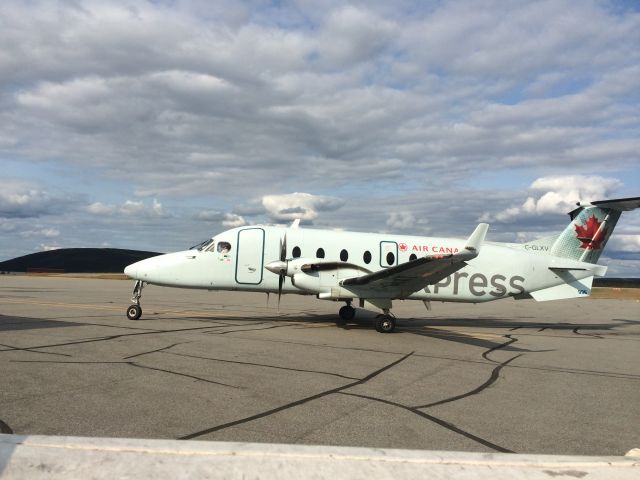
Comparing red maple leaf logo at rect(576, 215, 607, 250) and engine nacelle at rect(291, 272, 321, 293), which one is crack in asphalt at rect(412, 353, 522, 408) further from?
red maple leaf logo at rect(576, 215, 607, 250)

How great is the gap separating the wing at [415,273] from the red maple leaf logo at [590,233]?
7.01m

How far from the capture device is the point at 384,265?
649 inches

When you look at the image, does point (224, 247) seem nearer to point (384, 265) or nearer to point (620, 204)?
point (384, 265)

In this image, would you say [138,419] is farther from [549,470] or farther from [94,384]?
[549,470]

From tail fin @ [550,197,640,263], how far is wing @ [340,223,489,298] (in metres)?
6.48

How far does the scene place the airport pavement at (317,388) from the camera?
5180 millimetres

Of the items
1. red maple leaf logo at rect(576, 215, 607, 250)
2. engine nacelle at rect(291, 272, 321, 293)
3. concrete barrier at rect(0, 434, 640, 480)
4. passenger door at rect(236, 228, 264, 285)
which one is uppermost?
red maple leaf logo at rect(576, 215, 607, 250)

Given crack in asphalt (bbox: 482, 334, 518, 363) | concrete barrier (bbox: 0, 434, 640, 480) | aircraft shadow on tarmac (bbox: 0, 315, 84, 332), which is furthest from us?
aircraft shadow on tarmac (bbox: 0, 315, 84, 332)

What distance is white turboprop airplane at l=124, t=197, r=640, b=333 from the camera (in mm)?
15008

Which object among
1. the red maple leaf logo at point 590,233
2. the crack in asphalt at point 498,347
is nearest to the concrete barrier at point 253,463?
the crack in asphalt at point 498,347

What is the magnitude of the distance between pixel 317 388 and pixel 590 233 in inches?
604

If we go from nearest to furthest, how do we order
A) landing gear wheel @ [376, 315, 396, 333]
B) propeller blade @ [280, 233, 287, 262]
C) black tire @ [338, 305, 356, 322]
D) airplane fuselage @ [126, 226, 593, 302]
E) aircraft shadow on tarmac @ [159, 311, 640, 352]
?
aircraft shadow on tarmac @ [159, 311, 640, 352] < landing gear wheel @ [376, 315, 396, 333] < airplane fuselage @ [126, 226, 593, 302] < propeller blade @ [280, 233, 287, 262] < black tire @ [338, 305, 356, 322]

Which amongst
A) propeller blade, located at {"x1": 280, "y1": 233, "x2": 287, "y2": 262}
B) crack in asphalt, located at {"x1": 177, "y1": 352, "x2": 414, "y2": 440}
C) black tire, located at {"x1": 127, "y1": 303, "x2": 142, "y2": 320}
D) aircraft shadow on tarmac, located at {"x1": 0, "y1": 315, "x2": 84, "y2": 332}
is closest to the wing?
propeller blade, located at {"x1": 280, "y1": 233, "x2": 287, "y2": 262}

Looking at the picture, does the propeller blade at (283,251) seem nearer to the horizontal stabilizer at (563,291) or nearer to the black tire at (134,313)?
the black tire at (134,313)
